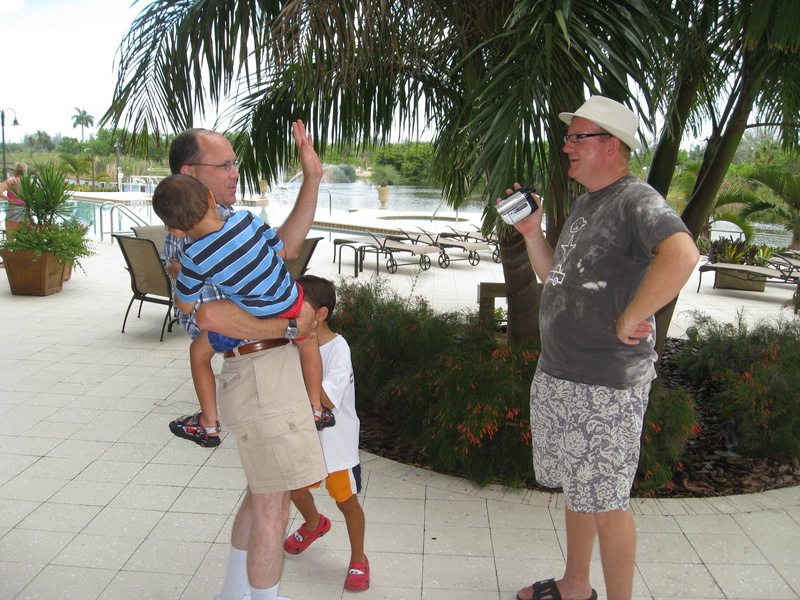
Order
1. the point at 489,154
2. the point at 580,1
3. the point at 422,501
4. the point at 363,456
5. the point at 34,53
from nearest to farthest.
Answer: the point at 489,154 → the point at 580,1 → the point at 422,501 → the point at 363,456 → the point at 34,53

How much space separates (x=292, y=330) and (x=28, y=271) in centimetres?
719

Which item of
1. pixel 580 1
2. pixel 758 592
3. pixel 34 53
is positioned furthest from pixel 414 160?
pixel 34 53

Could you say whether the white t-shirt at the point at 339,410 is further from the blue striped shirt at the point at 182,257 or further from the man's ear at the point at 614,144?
the man's ear at the point at 614,144

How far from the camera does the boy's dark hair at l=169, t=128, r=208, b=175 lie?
212cm

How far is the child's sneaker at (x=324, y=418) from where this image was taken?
7.38ft

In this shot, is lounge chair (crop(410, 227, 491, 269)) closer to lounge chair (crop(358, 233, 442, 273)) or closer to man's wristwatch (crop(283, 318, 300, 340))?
lounge chair (crop(358, 233, 442, 273))

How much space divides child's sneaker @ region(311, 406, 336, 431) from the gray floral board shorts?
2.53ft

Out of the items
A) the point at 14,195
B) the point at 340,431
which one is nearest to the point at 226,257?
the point at 340,431

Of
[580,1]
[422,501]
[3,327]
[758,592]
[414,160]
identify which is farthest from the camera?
[414,160]

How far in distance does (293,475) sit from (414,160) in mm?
10212

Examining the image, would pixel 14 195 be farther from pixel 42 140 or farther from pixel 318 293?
pixel 42 140

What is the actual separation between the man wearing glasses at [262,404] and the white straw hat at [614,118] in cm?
112

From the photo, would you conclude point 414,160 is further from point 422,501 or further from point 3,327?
point 422,501

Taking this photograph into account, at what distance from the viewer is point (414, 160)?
11773mm
